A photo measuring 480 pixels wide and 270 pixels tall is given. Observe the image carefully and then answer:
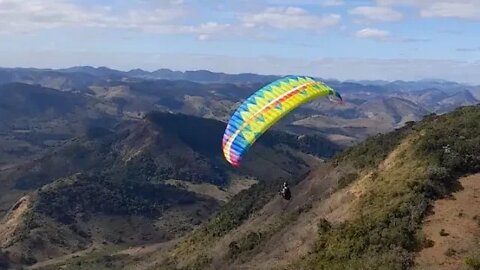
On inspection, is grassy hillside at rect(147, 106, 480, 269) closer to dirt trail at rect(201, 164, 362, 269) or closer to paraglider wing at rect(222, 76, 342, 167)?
dirt trail at rect(201, 164, 362, 269)

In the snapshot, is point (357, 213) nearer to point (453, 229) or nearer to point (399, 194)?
point (399, 194)

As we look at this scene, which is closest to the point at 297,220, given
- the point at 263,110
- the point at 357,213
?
the point at 357,213

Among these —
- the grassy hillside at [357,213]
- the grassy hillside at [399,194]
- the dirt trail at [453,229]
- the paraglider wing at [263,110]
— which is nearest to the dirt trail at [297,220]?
the grassy hillside at [357,213]

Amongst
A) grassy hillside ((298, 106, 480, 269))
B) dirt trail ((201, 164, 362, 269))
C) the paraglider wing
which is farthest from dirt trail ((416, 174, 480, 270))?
the paraglider wing

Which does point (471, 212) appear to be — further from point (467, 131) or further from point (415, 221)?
point (467, 131)

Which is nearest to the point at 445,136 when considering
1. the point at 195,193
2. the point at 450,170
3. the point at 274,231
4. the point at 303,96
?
the point at 450,170
